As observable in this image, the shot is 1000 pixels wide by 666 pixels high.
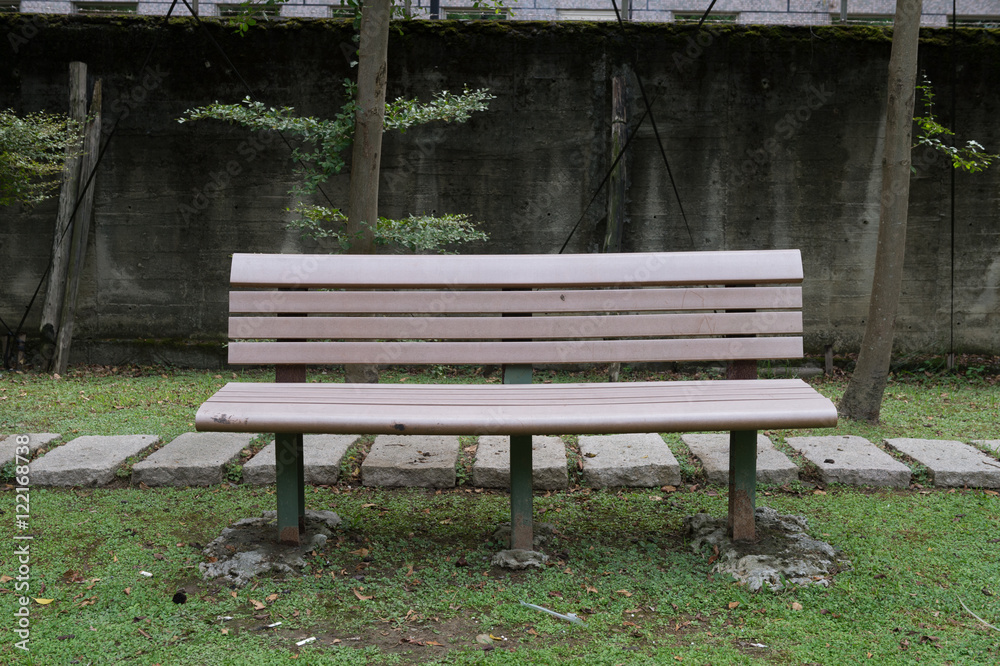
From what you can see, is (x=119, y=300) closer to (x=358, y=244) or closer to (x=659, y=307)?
(x=358, y=244)

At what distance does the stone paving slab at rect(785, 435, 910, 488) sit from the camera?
10.9 ft

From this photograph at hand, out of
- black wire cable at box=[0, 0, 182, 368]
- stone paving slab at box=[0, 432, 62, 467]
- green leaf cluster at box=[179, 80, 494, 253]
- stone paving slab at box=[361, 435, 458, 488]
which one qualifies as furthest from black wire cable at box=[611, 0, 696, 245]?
stone paving slab at box=[0, 432, 62, 467]

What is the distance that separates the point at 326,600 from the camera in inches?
90.7

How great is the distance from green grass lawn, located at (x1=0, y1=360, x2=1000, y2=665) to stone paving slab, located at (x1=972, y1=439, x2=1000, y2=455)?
24.3 inches

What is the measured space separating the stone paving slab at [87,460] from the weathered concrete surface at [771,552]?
253 centimetres

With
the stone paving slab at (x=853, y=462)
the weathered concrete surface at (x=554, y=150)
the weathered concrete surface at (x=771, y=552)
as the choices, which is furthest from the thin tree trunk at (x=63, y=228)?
the stone paving slab at (x=853, y=462)

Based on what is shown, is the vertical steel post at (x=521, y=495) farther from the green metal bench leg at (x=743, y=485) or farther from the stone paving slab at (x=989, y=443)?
the stone paving slab at (x=989, y=443)

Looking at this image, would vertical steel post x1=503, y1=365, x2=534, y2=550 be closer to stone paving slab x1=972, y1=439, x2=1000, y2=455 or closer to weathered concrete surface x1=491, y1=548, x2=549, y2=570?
weathered concrete surface x1=491, y1=548, x2=549, y2=570

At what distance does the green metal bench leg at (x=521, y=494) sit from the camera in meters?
2.56

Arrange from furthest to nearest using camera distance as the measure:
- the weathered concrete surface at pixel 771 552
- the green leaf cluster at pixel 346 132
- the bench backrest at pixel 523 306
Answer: the green leaf cluster at pixel 346 132 < the bench backrest at pixel 523 306 < the weathered concrete surface at pixel 771 552

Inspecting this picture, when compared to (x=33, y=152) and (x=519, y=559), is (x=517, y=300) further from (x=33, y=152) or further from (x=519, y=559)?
(x=33, y=152)

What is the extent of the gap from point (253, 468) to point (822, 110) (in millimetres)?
5626

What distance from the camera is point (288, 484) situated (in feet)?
8.51

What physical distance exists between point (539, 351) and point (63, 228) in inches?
208
